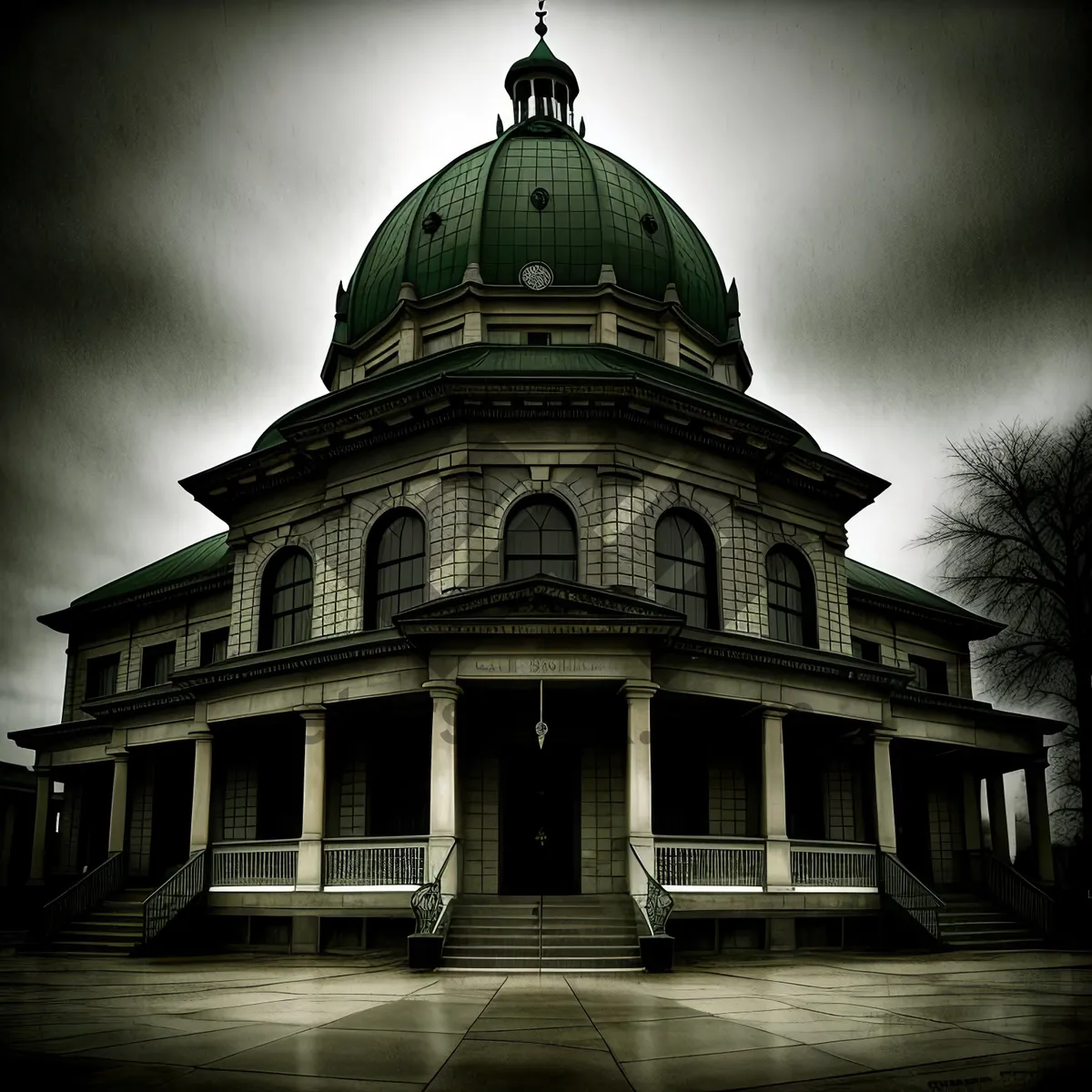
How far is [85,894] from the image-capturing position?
28.8 metres

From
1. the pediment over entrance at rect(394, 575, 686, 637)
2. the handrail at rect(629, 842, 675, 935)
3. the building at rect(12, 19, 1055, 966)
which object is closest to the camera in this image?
the handrail at rect(629, 842, 675, 935)

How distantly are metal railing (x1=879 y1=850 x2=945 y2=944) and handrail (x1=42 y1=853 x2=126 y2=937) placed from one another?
18.9 meters

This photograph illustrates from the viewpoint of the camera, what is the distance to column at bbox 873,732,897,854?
26500 mm

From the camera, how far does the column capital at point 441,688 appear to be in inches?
871

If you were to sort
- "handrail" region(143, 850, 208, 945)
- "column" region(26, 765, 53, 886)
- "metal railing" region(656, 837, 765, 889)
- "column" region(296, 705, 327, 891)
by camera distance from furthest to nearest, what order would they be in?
1. "column" region(26, 765, 53, 886)
2. "handrail" region(143, 850, 208, 945)
3. "column" region(296, 705, 327, 891)
4. "metal railing" region(656, 837, 765, 889)

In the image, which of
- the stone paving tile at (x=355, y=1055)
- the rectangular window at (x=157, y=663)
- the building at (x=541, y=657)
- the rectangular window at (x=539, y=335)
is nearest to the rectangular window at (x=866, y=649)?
the building at (x=541, y=657)

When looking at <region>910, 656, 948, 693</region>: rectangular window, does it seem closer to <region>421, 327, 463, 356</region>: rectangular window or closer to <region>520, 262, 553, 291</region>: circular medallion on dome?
<region>520, 262, 553, 291</region>: circular medallion on dome

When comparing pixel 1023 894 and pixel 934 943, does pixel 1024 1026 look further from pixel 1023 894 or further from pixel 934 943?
pixel 1023 894

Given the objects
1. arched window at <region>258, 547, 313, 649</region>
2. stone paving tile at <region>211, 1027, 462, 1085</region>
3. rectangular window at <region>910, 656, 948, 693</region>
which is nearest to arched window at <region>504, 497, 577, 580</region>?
arched window at <region>258, 547, 313, 649</region>

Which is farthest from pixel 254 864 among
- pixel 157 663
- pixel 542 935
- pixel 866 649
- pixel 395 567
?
pixel 866 649

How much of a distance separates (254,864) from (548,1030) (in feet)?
50.0

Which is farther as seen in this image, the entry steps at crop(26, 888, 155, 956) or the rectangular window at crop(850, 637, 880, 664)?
the rectangular window at crop(850, 637, 880, 664)

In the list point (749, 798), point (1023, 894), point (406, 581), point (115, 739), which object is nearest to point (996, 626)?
point (1023, 894)

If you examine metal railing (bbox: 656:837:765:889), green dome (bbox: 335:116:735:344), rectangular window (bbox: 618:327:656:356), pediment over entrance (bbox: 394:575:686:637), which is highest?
green dome (bbox: 335:116:735:344)
